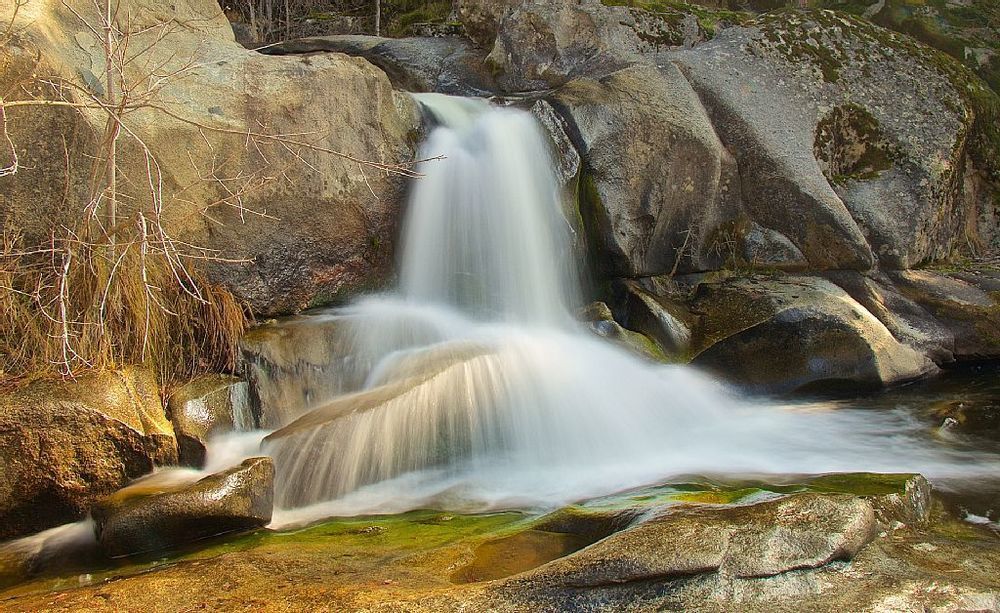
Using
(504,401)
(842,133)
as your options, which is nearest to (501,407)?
(504,401)

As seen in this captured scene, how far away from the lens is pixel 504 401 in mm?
5426

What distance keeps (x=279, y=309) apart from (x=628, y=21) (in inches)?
269

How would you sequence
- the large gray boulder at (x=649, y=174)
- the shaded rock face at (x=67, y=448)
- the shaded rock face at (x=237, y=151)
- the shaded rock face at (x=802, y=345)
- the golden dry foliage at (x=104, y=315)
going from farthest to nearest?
the large gray boulder at (x=649, y=174), the shaded rock face at (x=802, y=345), the shaded rock face at (x=237, y=151), the golden dry foliage at (x=104, y=315), the shaded rock face at (x=67, y=448)

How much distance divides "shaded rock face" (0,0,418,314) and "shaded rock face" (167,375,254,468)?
902 millimetres

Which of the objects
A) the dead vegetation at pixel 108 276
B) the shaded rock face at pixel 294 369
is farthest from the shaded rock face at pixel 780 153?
the dead vegetation at pixel 108 276

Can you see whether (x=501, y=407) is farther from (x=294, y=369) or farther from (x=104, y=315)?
(x=104, y=315)

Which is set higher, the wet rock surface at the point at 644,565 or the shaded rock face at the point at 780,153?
the shaded rock face at the point at 780,153

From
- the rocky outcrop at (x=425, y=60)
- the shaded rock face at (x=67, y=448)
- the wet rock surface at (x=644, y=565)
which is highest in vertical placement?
the rocky outcrop at (x=425, y=60)

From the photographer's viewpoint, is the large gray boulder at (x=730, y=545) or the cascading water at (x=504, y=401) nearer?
the large gray boulder at (x=730, y=545)

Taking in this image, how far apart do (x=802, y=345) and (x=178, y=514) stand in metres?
5.32

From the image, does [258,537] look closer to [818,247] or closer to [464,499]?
[464,499]

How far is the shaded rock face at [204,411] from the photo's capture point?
4.79 meters

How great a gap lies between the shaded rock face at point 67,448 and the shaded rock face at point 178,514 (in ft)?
1.02

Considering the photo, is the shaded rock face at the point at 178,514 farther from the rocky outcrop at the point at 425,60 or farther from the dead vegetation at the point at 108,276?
the rocky outcrop at the point at 425,60
